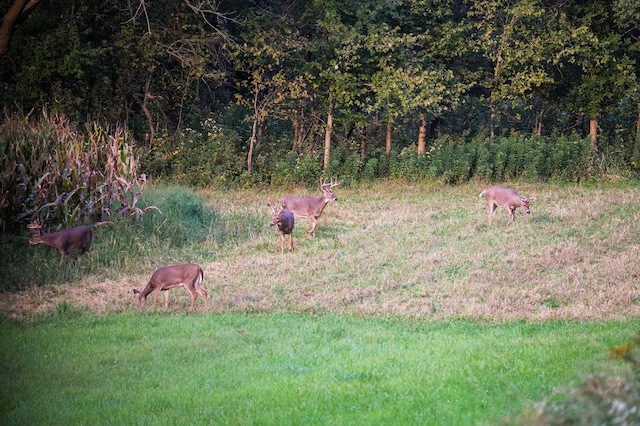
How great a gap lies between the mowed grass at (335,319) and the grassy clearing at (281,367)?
3 centimetres

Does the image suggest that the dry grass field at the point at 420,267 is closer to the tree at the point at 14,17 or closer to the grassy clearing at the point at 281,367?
the grassy clearing at the point at 281,367

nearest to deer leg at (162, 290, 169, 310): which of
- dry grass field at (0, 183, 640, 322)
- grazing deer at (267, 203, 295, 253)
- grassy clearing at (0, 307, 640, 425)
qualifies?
dry grass field at (0, 183, 640, 322)

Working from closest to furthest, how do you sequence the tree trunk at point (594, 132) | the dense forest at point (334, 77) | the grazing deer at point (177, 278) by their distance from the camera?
the grazing deer at point (177, 278)
the dense forest at point (334, 77)
the tree trunk at point (594, 132)

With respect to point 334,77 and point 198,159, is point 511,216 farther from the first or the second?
point 198,159

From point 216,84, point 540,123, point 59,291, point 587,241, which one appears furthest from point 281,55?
A: point 59,291

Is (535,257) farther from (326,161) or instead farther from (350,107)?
(350,107)

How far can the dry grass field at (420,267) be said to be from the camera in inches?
456

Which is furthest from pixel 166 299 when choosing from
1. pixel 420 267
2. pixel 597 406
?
pixel 597 406

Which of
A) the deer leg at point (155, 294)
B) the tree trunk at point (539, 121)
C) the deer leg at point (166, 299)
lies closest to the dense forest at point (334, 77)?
the tree trunk at point (539, 121)

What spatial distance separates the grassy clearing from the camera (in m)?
6.88

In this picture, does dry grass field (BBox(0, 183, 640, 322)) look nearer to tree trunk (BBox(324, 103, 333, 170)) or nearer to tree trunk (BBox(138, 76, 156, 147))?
tree trunk (BBox(324, 103, 333, 170))

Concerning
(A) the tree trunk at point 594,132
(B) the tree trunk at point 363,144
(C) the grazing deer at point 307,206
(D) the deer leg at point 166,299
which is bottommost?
(D) the deer leg at point 166,299

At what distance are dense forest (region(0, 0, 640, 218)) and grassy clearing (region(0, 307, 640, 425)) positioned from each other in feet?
42.0

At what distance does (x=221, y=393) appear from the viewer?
7.46m
